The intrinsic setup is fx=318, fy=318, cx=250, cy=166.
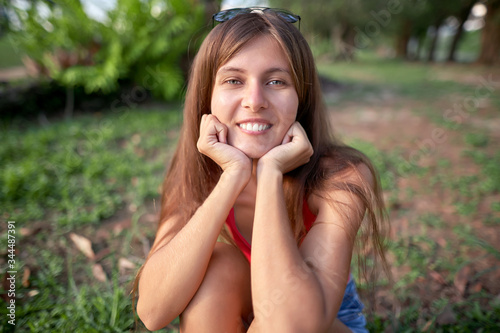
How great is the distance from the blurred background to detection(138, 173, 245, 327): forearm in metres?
0.71

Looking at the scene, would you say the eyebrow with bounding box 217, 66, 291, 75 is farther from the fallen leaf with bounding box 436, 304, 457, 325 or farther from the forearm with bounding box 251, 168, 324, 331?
the fallen leaf with bounding box 436, 304, 457, 325

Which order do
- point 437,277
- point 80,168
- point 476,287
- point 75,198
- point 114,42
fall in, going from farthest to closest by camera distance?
1. point 114,42
2. point 80,168
3. point 75,198
4. point 437,277
5. point 476,287

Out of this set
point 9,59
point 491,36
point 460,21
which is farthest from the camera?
point 460,21

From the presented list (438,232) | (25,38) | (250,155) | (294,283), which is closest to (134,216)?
(250,155)

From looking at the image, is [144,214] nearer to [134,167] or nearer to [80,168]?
[134,167]

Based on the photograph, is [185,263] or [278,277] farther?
[185,263]

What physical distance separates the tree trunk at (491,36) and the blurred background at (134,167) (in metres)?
6.35

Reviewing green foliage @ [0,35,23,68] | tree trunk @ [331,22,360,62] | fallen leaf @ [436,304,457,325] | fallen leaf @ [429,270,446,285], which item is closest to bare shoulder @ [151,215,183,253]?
fallen leaf @ [436,304,457,325]

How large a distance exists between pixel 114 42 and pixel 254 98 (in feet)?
17.3

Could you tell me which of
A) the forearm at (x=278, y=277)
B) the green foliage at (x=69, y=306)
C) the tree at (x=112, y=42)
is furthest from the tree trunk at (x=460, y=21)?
the green foliage at (x=69, y=306)

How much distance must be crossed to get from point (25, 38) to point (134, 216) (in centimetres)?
447

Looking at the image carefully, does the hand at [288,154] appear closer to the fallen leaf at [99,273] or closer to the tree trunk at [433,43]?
the fallen leaf at [99,273]

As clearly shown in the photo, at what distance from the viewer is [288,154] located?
4.47 feet

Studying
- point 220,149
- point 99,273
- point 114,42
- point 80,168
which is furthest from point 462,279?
point 114,42
